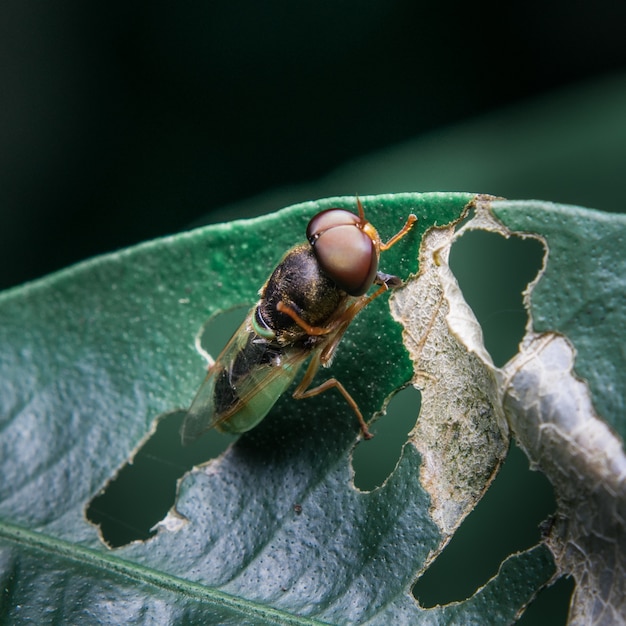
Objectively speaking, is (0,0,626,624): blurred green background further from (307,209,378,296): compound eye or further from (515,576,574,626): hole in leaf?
(515,576,574,626): hole in leaf

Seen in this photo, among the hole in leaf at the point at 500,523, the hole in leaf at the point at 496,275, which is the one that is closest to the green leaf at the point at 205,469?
the hole in leaf at the point at 500,523

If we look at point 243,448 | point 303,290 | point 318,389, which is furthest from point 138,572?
point 303,290

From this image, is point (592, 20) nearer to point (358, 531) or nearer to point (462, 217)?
point (462, 217)

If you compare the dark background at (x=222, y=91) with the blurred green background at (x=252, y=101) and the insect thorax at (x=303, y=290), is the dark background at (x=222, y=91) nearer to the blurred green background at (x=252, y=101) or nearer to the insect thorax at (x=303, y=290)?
the blurred green background at (x=252, y=101)

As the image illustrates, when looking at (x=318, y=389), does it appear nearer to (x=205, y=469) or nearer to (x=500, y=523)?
(x=205, y=469)

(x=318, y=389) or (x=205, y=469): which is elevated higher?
(x=318, y=389)

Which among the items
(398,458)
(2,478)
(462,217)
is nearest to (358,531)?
(398,458)
